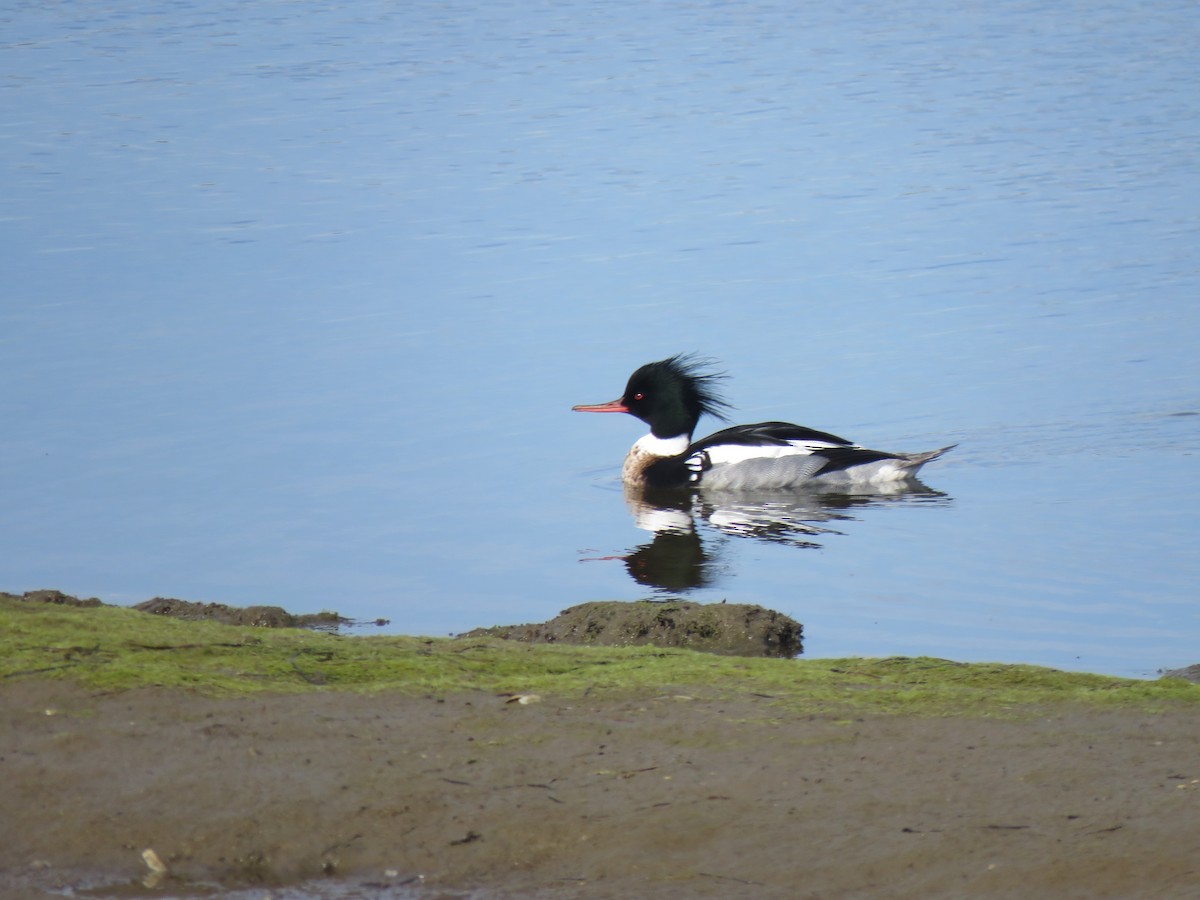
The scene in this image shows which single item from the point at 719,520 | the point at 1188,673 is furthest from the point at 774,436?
the point at 1188,673

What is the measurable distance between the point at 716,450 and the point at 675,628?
21.6 ft

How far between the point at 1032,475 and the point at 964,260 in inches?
277

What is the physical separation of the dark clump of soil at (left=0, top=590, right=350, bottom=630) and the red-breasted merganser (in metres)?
5.22

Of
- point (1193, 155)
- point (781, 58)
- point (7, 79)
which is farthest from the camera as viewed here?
point (781, 58)

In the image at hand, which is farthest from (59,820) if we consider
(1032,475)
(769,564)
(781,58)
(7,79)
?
(781,58)

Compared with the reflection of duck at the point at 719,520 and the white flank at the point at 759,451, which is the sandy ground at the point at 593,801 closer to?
the reflection of duck at the point at 719,520

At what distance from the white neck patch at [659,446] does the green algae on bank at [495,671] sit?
7590 millimetres

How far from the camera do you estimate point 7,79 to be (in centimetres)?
3381

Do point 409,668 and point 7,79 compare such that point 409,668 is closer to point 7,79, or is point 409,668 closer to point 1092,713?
point 1092,713

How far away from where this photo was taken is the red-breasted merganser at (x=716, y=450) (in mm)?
13680

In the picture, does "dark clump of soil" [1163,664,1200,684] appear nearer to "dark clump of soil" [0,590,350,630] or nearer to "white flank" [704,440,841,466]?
"dark clump of soil" [0,590,350,630]

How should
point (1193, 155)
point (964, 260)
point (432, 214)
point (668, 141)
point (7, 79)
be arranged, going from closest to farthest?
point (964, 260) < point (432, 214) < point (1193, 155) < point (668, 141) < point (7, 79)

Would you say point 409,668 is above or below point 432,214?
below

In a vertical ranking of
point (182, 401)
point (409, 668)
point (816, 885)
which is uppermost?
point (182, 401)
